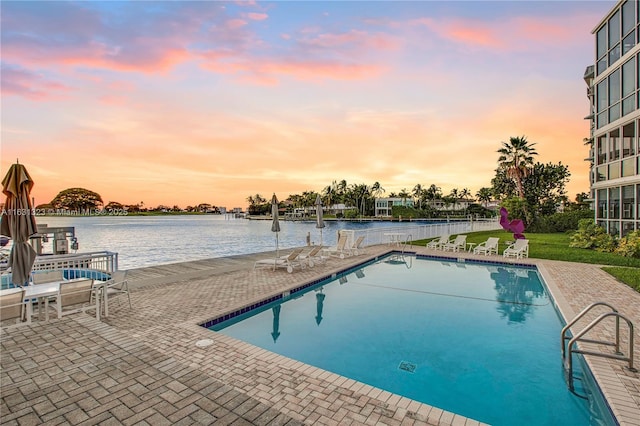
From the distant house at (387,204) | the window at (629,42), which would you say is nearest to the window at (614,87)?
the window at (629,42)

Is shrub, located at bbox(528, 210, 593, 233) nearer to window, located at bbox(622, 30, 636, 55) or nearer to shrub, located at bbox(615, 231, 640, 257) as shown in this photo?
shrub, located at bbox(615, 231, 640, 257)

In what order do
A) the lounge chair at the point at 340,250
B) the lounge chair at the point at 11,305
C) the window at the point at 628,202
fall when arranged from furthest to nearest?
the lounge chair at the point at 340,250 < the window at the point at 628,202 < the lounge chair at the point at 11,305

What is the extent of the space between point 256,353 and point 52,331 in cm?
312

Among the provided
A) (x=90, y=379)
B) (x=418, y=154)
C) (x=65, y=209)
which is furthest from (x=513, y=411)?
(x=65, y=209)

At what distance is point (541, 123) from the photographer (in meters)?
17.1

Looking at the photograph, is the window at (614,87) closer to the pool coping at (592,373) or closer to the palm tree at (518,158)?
the pool coping at (592,373)

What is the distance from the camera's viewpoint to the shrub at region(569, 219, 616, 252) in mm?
13625

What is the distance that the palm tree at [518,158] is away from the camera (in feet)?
104

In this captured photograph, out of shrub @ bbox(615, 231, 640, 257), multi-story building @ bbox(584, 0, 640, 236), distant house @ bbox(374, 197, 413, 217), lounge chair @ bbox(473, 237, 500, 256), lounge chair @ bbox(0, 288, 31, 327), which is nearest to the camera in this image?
lounge chair @ bbox(0, 288, 31, 327)

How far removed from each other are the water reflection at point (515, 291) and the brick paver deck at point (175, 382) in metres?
1.31

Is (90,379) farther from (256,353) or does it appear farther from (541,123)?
(541,123)

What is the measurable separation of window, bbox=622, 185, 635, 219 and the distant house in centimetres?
7913

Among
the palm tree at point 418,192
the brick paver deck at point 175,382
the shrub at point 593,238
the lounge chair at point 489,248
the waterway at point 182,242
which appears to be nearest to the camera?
the brick paver deck at point 175,382

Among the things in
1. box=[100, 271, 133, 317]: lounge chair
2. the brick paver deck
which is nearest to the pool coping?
the brick paver deck
